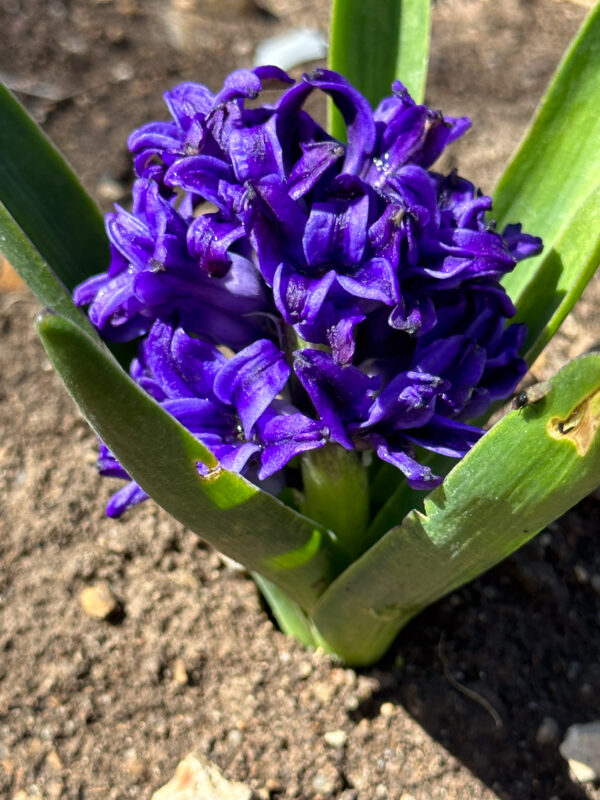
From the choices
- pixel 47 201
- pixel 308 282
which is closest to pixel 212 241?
pixel 308 282

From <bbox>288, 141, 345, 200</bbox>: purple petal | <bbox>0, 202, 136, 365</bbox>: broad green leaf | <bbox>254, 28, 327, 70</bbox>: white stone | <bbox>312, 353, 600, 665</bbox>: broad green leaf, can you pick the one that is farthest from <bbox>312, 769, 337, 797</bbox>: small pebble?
<bbox>254, 28, 327, 70</bbox>: white stone

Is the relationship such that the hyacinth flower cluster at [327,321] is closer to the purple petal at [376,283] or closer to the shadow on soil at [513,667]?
the purple petal at [376,283]

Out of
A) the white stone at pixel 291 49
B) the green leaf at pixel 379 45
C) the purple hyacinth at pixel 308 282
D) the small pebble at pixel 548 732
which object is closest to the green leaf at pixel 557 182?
the purple hyacinth at pixel 308 282

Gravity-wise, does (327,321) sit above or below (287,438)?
above

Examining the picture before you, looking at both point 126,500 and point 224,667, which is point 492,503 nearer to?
point 126,500

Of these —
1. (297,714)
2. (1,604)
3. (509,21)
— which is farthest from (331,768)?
(509,21)

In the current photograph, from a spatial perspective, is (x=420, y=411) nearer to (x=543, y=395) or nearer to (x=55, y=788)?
(x=543, y=395)

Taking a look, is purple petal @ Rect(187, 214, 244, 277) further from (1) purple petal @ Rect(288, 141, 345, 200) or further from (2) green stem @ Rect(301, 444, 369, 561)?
(2) green stem @ Rect(301, 444, 369, 561)
